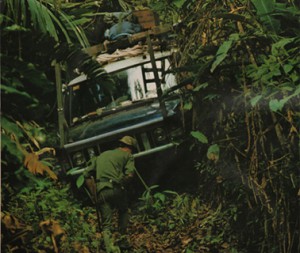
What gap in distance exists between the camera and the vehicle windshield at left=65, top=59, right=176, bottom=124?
4191mm

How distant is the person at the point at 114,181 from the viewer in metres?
3.91

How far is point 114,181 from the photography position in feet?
13.1

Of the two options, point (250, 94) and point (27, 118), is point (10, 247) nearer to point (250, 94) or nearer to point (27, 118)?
point (27, 118)

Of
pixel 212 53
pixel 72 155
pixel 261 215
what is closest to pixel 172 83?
pixel 212 53

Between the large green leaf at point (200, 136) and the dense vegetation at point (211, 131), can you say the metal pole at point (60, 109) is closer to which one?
the dense vegetation at point (211, 131)

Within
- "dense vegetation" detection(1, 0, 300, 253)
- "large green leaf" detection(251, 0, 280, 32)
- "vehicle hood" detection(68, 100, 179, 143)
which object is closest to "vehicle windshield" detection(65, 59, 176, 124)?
"vehicle hood" detection(68, 100, 179, 143)

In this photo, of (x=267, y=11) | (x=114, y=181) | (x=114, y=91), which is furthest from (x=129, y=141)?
Result: (x=267, y=11)

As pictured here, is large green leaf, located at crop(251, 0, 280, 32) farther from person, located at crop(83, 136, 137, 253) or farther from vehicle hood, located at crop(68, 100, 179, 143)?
person, located at crop(83, 136, 137, 253)

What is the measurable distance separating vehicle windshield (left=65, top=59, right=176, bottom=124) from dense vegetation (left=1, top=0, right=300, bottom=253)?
0.67 ft

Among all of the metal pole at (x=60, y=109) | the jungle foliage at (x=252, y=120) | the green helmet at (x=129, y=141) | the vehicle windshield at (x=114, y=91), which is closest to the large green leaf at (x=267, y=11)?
the jungle foliage at (x=252, y=120)

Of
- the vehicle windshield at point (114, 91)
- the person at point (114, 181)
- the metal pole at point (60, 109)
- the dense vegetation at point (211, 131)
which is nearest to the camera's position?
the dense vegetation at point (211, 131)

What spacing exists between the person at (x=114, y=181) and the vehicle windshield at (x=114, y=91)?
1.29ft

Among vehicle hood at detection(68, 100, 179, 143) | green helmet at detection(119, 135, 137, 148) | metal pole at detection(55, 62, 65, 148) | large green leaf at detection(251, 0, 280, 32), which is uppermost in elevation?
large green leaf at detection(251, 0, 280, 32)

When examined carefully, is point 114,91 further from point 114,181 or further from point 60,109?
point 114,181
